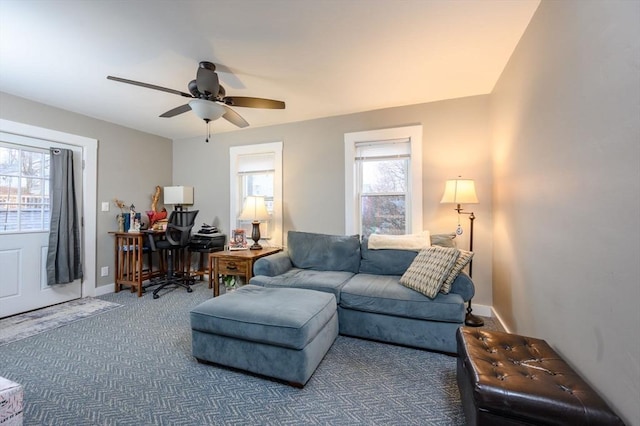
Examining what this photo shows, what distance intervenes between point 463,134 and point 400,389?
2.68 m

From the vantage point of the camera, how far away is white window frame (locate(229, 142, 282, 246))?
4.04 metres

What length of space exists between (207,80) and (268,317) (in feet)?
6.21

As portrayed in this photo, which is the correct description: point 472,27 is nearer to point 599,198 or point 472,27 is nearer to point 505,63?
point 505,63

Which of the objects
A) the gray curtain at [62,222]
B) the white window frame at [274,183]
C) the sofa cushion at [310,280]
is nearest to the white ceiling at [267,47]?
the gray curtain at [62,222]

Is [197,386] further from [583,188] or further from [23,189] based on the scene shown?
[23,189]

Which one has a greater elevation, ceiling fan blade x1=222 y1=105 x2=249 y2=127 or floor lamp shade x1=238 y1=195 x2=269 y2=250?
ceiling fan blade x1=222 y1=105 x2=249 y2=127

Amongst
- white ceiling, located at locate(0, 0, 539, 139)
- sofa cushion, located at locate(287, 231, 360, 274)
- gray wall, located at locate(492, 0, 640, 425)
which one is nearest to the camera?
gray wall, located at locate(492, 0, 640, 425)

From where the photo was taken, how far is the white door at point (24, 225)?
3.04 metres

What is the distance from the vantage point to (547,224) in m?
1.67

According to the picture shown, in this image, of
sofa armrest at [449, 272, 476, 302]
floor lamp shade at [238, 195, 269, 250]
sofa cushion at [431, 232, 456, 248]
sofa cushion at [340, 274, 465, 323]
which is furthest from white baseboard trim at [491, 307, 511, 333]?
floor lamp shade at [238, 195, 269, 250]

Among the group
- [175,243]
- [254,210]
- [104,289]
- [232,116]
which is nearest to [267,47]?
[232,116]

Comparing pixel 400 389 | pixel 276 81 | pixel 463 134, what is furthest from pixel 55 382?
pixel 463 134

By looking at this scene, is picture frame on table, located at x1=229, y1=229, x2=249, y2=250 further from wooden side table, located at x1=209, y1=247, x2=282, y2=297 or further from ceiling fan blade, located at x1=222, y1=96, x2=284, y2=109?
ceiling fan blade, located at x1=222, y1=96, x2=284, y2=109

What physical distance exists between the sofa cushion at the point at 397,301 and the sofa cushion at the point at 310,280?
0.36ft
